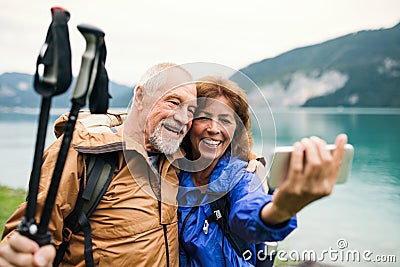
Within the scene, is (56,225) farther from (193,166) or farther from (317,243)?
(317,243)

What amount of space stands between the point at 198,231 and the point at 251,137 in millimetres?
995

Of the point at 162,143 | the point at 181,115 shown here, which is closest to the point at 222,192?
the point at 162,143

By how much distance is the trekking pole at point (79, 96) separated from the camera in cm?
162

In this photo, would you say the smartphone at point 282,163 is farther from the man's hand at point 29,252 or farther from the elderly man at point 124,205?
the elderly man at point 124,205

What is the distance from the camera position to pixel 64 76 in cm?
160

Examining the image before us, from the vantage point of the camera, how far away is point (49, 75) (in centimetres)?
157

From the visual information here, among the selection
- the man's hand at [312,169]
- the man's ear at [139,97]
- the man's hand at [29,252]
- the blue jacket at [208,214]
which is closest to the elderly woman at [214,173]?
the blue jacket at [208,214]

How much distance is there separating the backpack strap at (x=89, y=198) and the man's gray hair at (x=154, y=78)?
825 mm

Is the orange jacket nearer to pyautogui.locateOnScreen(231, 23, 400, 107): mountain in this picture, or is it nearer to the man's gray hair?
the man's gray hair

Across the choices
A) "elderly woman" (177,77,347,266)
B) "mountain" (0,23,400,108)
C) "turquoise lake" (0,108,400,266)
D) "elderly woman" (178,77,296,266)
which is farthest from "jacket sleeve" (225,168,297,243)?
"mountain" (0,23,400,108)

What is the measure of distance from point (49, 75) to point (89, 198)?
48.8 inches

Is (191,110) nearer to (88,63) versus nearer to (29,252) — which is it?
(88,63)

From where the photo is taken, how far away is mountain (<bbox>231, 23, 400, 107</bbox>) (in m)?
119

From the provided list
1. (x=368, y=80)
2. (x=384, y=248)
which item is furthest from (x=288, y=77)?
(x=384, y=248)
